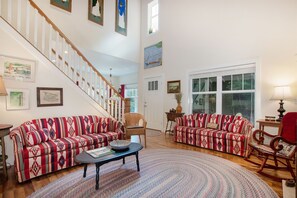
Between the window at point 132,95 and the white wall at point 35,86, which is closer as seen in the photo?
the white wall at point 35,86

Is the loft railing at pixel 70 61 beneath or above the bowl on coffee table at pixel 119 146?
above

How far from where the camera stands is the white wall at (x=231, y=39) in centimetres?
333

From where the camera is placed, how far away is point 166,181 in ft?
7.19

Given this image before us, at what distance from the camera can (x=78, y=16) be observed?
15.4 ft

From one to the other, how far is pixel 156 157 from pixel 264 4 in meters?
4.17

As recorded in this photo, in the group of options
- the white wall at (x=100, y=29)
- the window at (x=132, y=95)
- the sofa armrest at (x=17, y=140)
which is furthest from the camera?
the window at (x=132, y=95)

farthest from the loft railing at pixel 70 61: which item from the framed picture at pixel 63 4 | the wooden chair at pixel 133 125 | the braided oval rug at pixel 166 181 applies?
the braided oval rug at pixel 166 181

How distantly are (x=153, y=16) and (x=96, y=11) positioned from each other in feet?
7.33

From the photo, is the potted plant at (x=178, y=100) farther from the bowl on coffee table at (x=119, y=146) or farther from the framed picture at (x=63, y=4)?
the framed picture at (x=63, y=4)

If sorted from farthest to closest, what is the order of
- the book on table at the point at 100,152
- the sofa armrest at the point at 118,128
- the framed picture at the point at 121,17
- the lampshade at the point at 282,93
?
the framed picture at the point at 121,17
the sofa armrest at the point at 118,128
the lampshade at the point at 282,93
the book on table at the point at 100,152

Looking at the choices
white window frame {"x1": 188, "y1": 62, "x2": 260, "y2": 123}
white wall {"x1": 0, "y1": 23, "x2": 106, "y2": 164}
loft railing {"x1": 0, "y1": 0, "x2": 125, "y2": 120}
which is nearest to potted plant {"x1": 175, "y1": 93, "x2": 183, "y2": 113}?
white window frame {"x1": 188, "y1": 62, "x2": 260, "y2": 123}

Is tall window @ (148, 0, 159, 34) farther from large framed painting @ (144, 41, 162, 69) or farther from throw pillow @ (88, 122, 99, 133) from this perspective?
throw pillow @ (88, 122, 99, 133)

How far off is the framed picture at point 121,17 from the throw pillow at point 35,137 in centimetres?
420

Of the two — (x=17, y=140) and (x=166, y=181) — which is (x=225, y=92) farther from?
(x=17, y=140)
